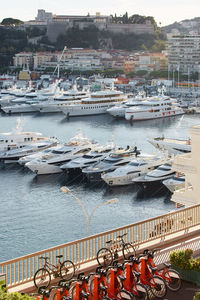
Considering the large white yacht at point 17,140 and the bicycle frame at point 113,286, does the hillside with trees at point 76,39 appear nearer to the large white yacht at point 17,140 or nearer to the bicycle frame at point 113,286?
the large white yacht at point 17,140

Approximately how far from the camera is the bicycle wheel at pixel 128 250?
5.21 metres

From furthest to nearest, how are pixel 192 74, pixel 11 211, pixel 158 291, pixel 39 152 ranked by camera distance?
1. pixel 192 74
2. pixel 39 152
3. pixel 11 211
4. pixel 158 291

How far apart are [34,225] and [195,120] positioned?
23.1 metres

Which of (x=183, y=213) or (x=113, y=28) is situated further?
(x=113, y=28)

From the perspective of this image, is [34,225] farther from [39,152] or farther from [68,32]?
[68,32]

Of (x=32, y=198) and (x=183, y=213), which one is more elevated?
(x=183, y=213)

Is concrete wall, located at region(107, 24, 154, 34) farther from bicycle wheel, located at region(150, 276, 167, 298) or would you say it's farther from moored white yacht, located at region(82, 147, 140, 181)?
bicycle wheel, located at region(150, 276, 167, 298)

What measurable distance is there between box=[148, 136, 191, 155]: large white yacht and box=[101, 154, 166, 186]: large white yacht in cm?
169

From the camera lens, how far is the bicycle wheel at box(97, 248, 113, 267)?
5090 millimetres

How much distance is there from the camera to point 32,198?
16.7m

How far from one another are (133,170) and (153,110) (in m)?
18.6

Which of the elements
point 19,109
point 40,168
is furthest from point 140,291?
point 19,109

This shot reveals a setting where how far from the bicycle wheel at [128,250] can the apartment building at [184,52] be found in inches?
2575

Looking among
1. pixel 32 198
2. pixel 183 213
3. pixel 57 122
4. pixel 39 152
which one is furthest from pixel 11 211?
pixel 57 122
